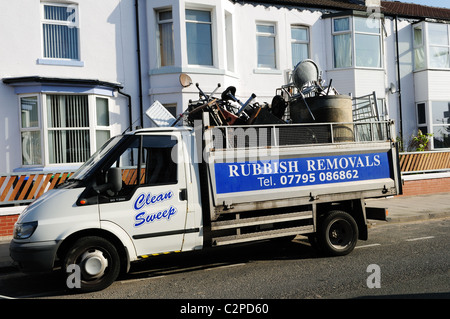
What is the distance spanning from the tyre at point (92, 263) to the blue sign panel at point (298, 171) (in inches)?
69.3

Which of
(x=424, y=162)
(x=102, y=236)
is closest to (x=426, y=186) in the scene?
(x=424, y=162)

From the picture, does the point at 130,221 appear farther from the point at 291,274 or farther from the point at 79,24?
the point at 79,24

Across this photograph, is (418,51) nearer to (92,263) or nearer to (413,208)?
(413,208)

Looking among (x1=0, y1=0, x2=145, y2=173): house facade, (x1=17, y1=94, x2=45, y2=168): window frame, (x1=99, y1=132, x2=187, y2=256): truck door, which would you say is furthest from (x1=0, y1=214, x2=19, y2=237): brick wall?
(x1=99, y1=132, x2=187, y2=256): truck door

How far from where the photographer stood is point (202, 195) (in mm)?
6301

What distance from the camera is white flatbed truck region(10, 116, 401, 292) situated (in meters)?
5.61

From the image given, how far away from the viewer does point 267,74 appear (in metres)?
15.4

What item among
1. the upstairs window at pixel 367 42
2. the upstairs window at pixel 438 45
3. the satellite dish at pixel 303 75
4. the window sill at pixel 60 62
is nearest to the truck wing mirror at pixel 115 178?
the satellite dish at pixel 303 75

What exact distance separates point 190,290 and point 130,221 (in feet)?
4.00

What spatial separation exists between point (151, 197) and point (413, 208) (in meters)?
8.86

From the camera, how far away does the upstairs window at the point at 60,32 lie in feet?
41.3

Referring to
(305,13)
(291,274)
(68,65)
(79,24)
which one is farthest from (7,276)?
(305,13)

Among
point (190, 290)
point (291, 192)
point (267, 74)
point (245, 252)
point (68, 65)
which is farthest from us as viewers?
point (267, 74)

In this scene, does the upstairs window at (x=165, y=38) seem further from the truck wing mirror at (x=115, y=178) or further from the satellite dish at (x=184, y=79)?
the truck wing mirror at (x=115, y=178)
